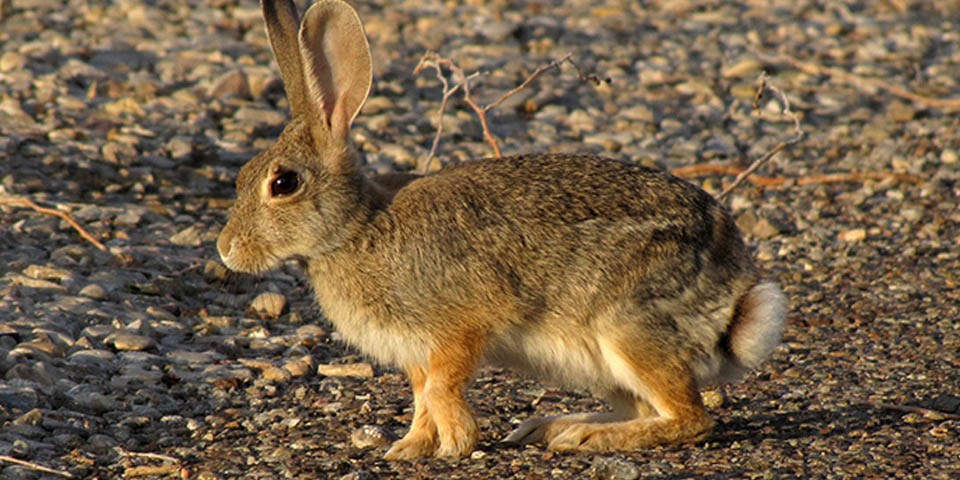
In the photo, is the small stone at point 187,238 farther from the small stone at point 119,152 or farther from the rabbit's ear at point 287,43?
the rabbit's ear at point 287,43

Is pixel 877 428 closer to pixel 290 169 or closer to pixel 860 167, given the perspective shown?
pixel 290 169

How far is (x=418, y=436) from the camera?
5.38 metres

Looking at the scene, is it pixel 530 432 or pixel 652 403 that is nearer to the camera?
pixel 652 403

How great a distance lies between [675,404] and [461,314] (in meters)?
0.85

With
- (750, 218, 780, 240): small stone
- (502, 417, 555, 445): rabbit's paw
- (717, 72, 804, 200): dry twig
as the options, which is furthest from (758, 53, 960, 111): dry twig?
(502, 417, 555, 445): rabbit's paw

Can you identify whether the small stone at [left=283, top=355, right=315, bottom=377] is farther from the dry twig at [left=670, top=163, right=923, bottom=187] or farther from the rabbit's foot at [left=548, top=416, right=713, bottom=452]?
the dry twig at [left=670, top=163, right=923, bottom=187]

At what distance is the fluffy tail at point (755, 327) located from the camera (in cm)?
536

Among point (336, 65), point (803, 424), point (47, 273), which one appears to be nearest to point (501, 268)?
point (336, 65)

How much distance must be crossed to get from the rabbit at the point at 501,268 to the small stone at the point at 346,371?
843 mm

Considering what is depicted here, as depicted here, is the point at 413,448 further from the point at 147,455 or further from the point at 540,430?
the point at 147,455

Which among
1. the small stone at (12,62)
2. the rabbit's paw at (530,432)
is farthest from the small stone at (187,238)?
the small stone at (12,62)

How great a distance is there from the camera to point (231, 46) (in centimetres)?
1086

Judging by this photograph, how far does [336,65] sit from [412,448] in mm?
1474

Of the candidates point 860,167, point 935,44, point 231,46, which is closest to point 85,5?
point 231,46
